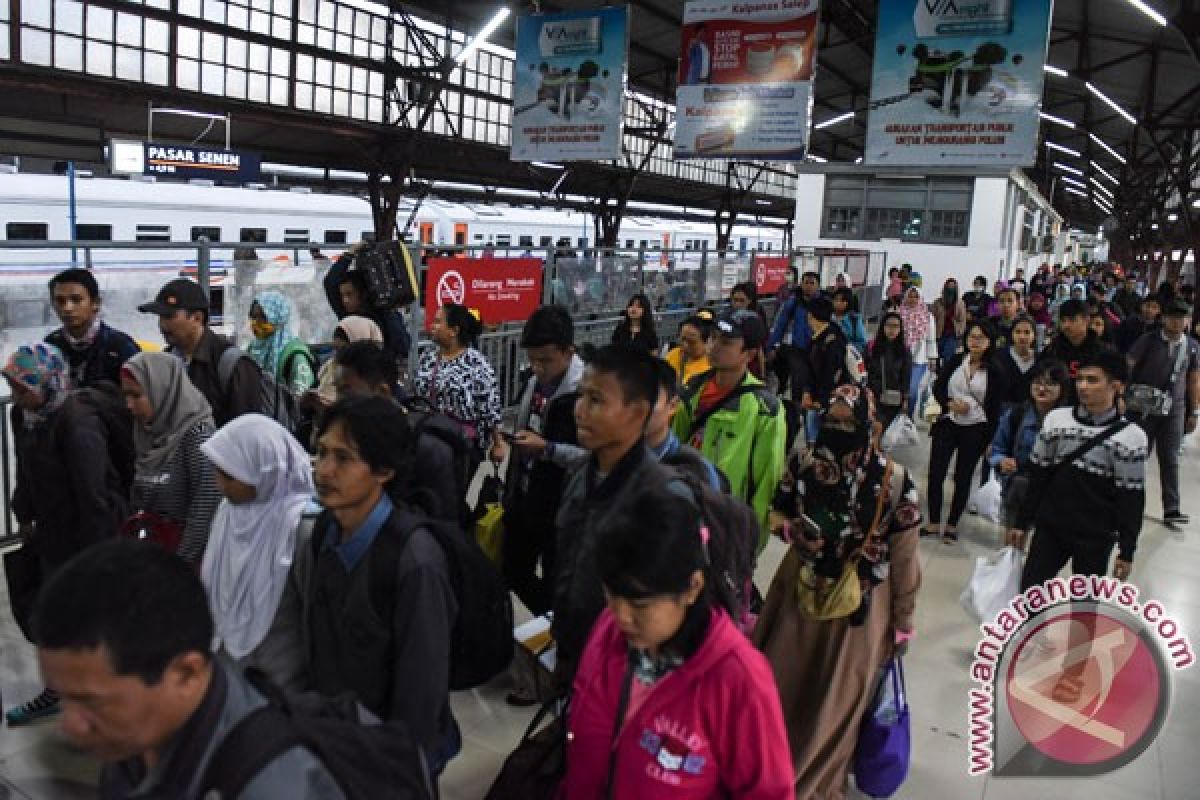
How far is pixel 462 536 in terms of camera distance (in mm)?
2162

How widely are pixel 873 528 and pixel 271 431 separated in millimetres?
1838

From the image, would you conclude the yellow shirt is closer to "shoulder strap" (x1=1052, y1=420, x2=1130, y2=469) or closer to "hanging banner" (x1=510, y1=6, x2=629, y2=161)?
"shoulder strap" (x1=1052, y1=420, x2=1130, y2=469)

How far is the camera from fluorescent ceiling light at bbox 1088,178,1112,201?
38388 millimetres

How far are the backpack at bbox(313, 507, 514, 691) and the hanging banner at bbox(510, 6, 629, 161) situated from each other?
33.5 ft

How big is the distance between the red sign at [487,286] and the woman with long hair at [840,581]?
4.50 meters

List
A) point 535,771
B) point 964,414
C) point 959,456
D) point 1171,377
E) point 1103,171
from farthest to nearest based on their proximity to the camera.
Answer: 1. point 1103,171
2. point 1171,377
3. point 959,456
4. point 964,414
5. point 535,771

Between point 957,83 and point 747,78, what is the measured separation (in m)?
2.47

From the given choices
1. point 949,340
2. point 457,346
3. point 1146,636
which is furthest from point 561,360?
point 949,340

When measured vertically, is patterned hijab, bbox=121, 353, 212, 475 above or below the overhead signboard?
below

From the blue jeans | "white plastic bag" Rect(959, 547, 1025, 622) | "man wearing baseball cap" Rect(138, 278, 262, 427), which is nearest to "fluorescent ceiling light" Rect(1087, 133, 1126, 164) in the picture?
the blue jeans

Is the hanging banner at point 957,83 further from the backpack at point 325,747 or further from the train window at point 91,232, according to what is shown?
the train window at point 91,232

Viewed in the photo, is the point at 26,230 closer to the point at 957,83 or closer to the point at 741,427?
the point at 957,83

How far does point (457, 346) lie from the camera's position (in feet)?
13.5

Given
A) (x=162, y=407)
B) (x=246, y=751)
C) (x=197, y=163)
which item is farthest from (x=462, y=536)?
(x=197, y=163)
